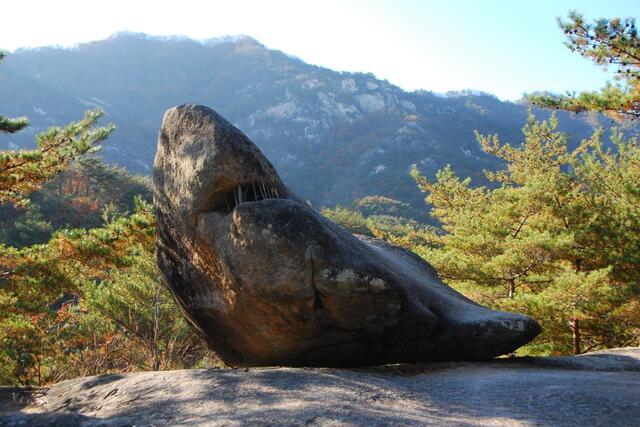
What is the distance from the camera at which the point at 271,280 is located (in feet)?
15.8

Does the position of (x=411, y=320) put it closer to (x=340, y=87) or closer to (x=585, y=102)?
(x=585, y=102)

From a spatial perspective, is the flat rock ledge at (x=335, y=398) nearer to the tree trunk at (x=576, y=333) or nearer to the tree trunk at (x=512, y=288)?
the tree trunk at (x=576, y=333)

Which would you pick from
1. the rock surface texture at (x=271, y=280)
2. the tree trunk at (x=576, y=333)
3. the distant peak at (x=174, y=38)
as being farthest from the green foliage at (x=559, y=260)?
the distant peak at (x=174, y=38)

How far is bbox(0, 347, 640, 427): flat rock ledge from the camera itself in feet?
12.3

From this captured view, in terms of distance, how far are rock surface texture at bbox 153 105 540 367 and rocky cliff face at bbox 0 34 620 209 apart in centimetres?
7196

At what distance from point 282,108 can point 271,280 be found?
13431 centimetres

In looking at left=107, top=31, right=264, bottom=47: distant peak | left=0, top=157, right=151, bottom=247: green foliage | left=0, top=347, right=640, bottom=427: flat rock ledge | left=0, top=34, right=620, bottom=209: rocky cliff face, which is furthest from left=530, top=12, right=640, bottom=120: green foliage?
left=107, top=31, right=264, bottom=47: distant peak

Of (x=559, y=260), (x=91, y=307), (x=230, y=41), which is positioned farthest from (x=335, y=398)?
(x=230, y=41)

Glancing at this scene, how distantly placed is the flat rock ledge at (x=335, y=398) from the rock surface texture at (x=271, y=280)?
34 centimetres

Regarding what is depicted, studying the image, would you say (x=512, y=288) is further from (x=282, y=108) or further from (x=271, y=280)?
(x=282, y=108)

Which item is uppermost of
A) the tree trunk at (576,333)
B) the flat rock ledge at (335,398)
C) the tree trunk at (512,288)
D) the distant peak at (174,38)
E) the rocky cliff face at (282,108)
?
the distant peak at (174,38)

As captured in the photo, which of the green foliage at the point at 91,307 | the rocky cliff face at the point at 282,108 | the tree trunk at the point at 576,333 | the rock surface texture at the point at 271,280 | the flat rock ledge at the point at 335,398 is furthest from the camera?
the rocky cliff face at the point at 282,108

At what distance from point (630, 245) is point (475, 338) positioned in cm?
629

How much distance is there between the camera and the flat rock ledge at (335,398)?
3746 mm
